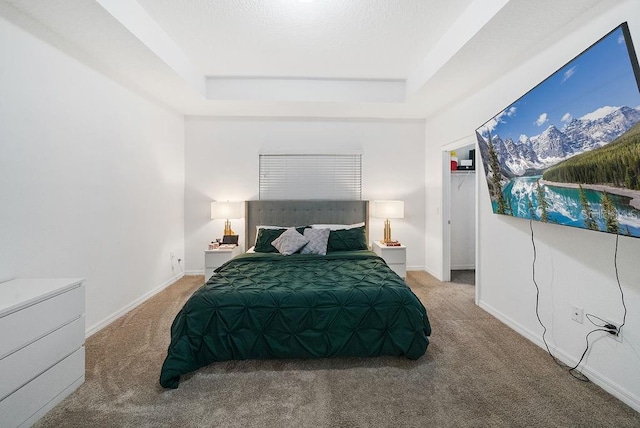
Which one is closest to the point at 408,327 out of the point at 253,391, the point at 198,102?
the point at 253,391

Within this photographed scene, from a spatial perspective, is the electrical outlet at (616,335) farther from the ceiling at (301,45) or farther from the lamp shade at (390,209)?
the lamp shade at (390,209)

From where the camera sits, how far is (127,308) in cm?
316

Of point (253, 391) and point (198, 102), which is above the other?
point (198, 102)

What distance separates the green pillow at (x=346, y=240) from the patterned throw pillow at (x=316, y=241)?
0.11m

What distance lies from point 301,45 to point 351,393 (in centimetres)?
307

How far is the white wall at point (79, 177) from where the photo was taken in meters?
2.03

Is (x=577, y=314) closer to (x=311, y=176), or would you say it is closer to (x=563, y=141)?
(x=563, y=141)

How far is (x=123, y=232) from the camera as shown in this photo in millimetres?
3117

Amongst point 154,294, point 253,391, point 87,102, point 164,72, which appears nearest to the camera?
point 253,391

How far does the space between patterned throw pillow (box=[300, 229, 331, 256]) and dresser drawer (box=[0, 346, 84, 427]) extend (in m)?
2.26

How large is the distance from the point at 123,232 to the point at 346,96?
3076 millimetres

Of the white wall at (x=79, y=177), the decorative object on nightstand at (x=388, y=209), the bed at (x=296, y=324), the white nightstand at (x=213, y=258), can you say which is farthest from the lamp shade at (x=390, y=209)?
the white wall at (x=79, y=177)

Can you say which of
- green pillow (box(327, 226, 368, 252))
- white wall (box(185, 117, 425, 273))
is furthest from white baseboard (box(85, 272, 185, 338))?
green pillow (box(327, 226, 368, 252))

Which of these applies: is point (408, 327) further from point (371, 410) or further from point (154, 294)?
point (154, 294)
